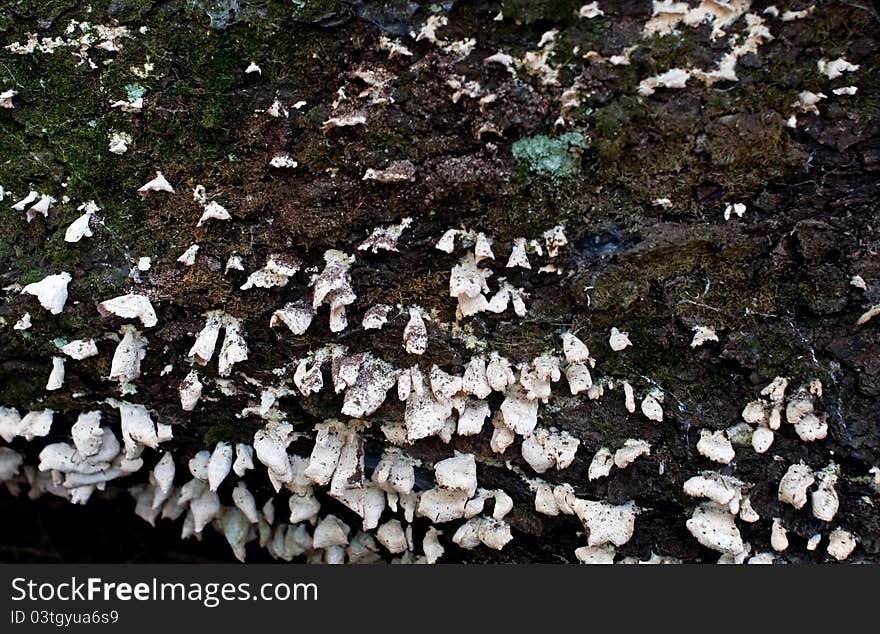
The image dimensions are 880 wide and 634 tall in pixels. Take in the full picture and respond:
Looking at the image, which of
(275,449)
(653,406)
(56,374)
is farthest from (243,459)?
(653,406)

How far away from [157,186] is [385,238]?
935 millimetres

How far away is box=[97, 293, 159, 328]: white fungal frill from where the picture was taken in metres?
2.79

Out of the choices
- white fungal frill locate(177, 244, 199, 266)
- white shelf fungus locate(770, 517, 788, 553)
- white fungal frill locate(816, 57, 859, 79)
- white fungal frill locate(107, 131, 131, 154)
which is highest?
white fungal frill locate(816, 57, 859, 79)

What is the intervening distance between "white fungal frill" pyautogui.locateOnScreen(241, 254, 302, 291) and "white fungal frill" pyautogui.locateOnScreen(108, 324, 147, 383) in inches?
21.1

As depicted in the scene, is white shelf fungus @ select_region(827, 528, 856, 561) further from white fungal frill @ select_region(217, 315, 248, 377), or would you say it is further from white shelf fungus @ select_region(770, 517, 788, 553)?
white fungal frill @ select_region(217, 315, 248, 377)

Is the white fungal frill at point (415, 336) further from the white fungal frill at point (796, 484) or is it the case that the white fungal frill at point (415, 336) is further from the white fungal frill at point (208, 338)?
the white fungal frill at point (796, 484)

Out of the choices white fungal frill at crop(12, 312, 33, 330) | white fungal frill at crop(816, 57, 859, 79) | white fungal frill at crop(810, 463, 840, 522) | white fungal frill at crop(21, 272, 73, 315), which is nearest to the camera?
white fungal frill at crop(816, 57, 859, 79)

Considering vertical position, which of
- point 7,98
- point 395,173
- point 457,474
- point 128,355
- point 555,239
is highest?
point 7,98

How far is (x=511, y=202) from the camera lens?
2689mm

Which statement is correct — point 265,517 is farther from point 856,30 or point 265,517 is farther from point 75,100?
point 856,30

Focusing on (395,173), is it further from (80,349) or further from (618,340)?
(80,349)

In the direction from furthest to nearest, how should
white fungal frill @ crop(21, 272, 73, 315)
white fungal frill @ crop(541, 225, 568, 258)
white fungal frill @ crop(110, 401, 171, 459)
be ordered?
white fungal frill @ crop(110, 401, 171, 459)
white fungal frill @ crop(21, 272, 73, 315)
white fungal frill @ crop(541, 225, 568, 258)

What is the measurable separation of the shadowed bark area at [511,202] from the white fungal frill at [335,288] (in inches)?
2.0

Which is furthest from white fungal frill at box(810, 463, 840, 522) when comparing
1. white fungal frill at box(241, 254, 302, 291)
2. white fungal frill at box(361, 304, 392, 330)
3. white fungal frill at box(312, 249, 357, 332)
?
white fungal frill at box(241, 254, 302, 291)
